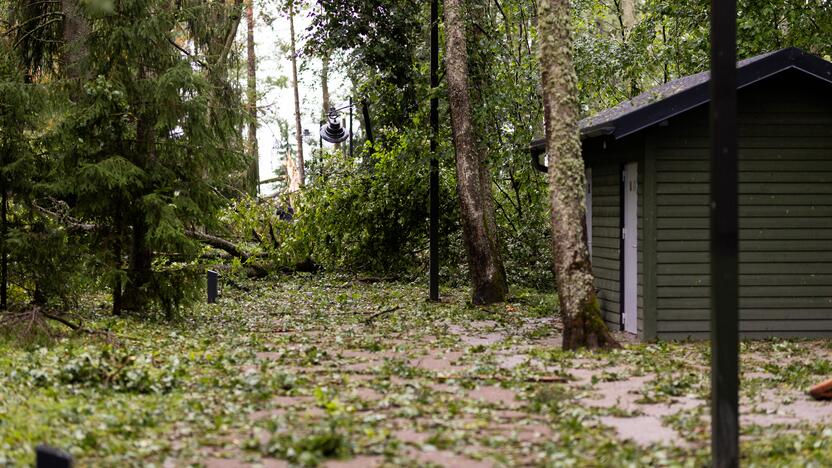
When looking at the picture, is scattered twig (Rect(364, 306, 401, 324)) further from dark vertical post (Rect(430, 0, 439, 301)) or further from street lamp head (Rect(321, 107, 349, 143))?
street lamp head (Rect(321, 107, 349, 143))

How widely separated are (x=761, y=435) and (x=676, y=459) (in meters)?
1.12

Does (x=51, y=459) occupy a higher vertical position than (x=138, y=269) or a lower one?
lower

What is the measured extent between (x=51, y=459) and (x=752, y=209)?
33.8 feet

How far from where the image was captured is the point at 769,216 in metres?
13.2

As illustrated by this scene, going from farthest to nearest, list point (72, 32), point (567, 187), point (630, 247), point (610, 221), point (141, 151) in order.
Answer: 1. point (72, 32)
2. point (141, 151)
3. point (610, 221)
4. point (630, 247)
5. point (567, 187)

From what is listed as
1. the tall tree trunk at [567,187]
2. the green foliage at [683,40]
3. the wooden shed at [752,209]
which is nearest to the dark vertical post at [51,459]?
the tall tree trunk at [567,187]

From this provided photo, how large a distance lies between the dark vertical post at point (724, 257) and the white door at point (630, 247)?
728 cm

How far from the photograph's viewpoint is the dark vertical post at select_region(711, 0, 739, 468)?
5.87 m

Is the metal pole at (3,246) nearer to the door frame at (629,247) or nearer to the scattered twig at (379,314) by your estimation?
the scattered twig at (379,314)

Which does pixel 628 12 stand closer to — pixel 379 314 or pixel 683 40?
pixel 683 40

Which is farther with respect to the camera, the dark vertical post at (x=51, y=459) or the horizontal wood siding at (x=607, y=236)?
the horizontal wood siding at (x=607, y=236)

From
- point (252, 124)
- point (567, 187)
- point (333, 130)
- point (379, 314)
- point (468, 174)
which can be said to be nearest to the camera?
point (567, 187)

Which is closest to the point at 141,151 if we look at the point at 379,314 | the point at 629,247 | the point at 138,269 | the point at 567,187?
the point at 138,269

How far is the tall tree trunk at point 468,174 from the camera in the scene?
1770 cm
